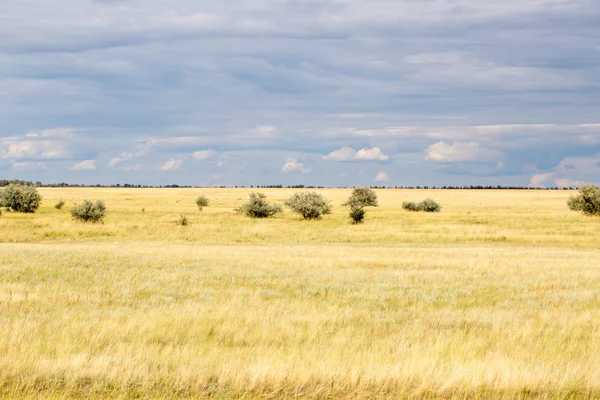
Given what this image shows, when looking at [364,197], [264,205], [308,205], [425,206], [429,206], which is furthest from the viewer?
[364,197]

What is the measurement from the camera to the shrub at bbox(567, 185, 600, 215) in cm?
8431

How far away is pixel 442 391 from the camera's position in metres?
8.59

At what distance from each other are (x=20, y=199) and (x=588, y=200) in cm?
7733

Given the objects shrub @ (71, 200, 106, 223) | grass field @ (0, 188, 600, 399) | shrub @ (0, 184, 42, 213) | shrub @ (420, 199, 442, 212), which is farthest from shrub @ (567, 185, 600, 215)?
shrub @ (0, 184, 42, 213)

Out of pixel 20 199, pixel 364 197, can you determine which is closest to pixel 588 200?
pixel 364 197

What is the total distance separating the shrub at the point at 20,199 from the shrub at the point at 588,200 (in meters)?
75.3

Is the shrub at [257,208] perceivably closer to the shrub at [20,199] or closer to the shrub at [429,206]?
the shrub at [20,199]

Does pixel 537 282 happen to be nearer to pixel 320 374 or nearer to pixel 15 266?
pixel 320 374

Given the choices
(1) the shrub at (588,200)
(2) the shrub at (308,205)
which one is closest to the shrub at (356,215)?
(2) the shrub at (308,205)

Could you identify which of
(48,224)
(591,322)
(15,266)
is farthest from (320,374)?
(48,224)

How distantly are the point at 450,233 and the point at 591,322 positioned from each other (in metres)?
37.5

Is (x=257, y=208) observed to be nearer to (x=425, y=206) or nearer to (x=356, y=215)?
(x=356, y=215)

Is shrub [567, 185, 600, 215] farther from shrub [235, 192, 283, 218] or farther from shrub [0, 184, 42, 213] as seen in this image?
shrub [0, 184, 42, 213]

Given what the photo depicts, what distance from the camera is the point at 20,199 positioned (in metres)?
81.1
